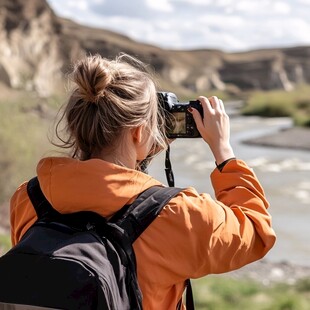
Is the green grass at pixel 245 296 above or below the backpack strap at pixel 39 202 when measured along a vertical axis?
below

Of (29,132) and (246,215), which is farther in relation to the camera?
(29,132)

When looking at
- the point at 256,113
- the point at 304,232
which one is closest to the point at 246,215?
the point at 304,232

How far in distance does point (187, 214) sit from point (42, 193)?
1.17 feet

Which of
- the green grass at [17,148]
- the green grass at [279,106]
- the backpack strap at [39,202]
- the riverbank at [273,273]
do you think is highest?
the backpack strap at [39,202]

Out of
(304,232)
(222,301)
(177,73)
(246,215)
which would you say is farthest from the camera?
(177,73)

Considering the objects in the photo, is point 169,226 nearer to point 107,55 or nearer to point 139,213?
point 139,213

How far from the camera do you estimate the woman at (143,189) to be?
155 cm

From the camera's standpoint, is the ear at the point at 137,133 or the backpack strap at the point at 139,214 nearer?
the backpack strap at the point at 139,214

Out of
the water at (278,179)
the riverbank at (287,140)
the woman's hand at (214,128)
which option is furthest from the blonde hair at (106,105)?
the riverbank at (287,140)

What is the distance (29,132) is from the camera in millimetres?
11586

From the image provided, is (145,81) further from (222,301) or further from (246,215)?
(222,301)

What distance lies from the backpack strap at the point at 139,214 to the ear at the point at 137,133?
0.16 metres

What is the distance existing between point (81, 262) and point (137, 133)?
13.4 inches

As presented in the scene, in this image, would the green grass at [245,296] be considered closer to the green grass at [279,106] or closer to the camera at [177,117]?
the camera at [177,117]
